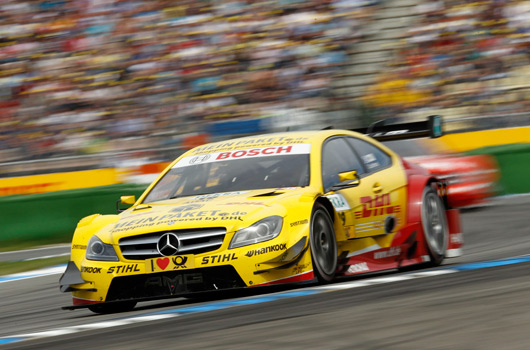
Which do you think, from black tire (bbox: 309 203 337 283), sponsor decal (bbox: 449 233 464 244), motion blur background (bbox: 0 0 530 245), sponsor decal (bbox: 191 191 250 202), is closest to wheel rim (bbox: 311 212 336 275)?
black tire (bbox: 309 203 337 283)

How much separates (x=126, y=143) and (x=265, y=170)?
8681 mm

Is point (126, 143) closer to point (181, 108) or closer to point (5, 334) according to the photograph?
point (181, 108)

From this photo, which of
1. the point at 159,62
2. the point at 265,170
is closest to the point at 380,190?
the point at 265,170

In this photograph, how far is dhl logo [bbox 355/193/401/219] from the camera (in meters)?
6.43

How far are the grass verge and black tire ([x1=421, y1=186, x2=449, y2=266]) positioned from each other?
462 cm

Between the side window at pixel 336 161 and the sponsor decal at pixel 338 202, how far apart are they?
3.2 inches

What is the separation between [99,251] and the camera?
5.78m

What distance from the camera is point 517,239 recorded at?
890 centimetres

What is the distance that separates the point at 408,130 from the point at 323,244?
4.87 metres

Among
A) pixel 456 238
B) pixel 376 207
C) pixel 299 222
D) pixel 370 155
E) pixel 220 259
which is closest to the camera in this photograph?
pixel 220 259

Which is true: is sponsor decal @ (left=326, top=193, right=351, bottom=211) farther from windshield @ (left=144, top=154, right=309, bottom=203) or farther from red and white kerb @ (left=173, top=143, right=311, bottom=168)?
red and white kerb @ (left=173, top=143, right=311, bottom=168)

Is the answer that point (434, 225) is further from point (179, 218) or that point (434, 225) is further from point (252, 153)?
point (179, 218)

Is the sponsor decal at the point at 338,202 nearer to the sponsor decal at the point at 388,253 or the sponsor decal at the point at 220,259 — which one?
the sponsor decal at the point at 388,253

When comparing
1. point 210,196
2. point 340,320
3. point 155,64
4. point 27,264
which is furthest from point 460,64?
point 340,320
